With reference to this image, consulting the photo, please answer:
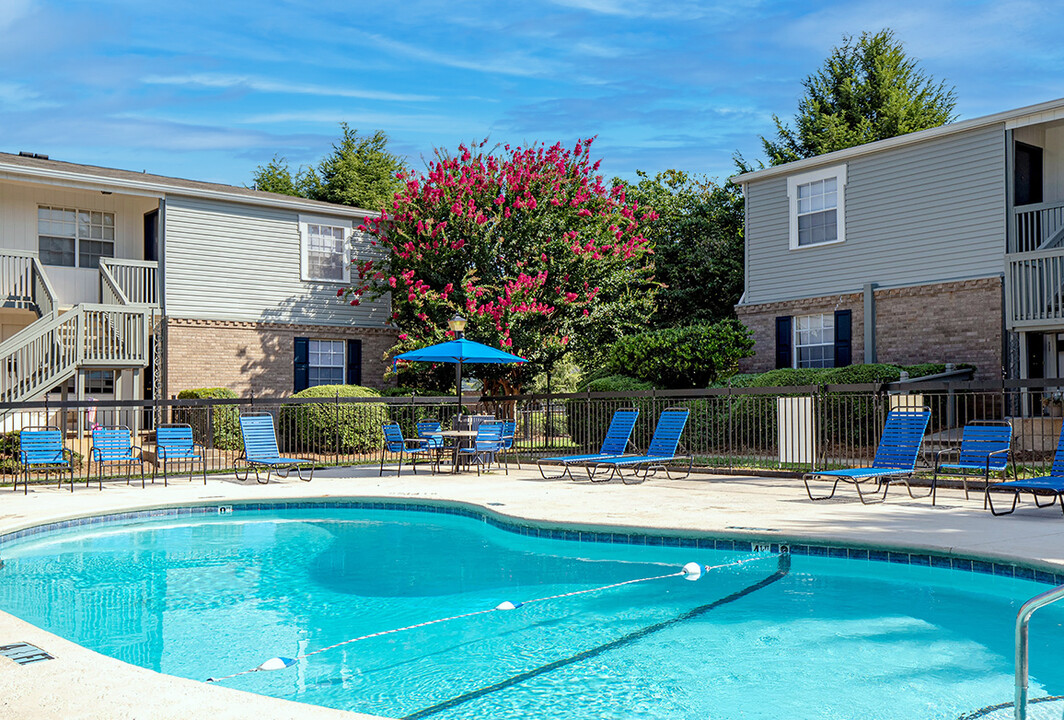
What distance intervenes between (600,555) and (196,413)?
12280 mm

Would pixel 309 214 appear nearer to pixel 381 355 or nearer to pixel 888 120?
pixel 381 355

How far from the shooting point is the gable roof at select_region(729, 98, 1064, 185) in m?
15.4

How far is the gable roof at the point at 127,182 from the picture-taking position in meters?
18.1

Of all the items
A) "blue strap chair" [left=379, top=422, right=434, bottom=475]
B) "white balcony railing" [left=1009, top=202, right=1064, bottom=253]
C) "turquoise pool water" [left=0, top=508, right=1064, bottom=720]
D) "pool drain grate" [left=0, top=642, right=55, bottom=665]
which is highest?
"white balcony railing" [left=1009, top=202, right=1064, bottom=253]

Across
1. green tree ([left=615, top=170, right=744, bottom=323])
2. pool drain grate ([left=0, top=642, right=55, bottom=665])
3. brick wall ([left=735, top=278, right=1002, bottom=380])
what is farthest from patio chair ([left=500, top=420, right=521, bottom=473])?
pool drain grate ([left=0, top=642, right=55, bottom=665])

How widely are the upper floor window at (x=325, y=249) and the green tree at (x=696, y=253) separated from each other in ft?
28.1

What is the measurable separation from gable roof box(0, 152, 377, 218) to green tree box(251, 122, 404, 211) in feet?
39.4

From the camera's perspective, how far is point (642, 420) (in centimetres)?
1745

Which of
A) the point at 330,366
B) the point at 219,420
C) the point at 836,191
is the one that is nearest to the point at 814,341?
the point at 836,191

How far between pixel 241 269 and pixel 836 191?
555 inches

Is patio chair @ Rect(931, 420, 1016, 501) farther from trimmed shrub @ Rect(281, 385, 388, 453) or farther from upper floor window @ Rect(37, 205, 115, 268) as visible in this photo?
upper floor window @ Rect(37, 205, 115, 268)

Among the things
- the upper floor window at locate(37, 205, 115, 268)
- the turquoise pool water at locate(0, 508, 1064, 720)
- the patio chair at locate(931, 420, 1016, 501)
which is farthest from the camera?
the upper floor window at locate(37, 205, 115, 268)

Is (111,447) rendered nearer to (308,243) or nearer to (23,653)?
(23,653)

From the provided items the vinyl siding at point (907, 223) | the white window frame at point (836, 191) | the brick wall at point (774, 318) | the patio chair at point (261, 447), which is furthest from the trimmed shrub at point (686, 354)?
the patio chair at point (261, 447)
